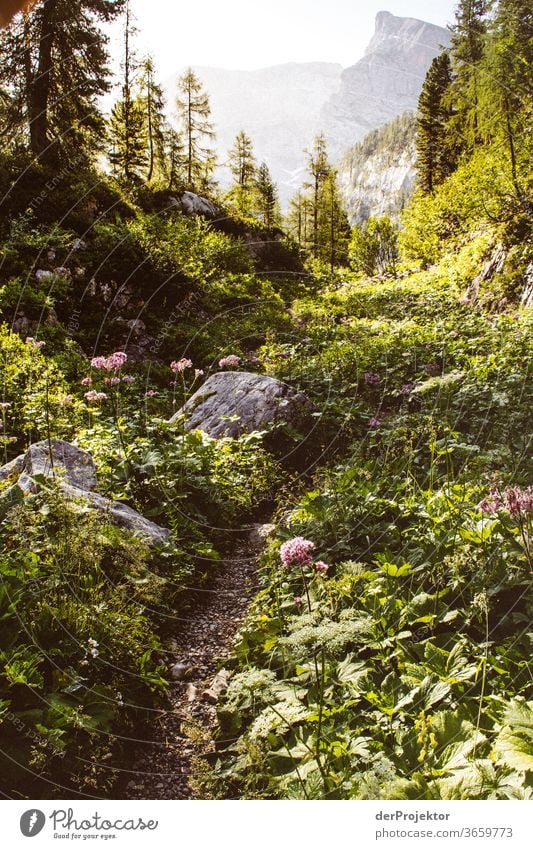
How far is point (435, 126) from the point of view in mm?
9914

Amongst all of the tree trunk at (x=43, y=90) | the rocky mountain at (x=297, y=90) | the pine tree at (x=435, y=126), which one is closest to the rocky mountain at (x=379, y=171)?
the pine tree at (x=435, y=126)

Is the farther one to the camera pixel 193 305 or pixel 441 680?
pixel 193 305

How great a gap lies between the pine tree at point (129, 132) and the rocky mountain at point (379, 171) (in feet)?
377

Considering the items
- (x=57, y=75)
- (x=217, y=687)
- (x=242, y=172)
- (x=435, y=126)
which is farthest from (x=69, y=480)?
(x=435, y=126)

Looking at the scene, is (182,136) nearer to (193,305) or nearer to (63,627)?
(193,305)

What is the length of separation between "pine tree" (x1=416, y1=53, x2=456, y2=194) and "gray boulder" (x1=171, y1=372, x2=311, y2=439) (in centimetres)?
489

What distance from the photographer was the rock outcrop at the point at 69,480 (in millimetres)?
3809

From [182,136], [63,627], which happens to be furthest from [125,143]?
[63,627]

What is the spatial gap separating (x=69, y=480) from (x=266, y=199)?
1047 cm

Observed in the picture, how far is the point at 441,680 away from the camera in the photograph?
232 centimetres

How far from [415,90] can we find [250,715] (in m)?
9.67

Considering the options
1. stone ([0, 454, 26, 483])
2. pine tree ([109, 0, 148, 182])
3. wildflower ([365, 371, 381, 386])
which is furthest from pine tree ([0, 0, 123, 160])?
wildflower ([365, 371, 381, 386])

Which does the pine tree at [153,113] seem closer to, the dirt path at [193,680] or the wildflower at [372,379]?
the wildflower at [372,379]

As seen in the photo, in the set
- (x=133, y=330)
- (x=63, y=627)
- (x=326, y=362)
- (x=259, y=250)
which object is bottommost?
(x=63, y=627)
